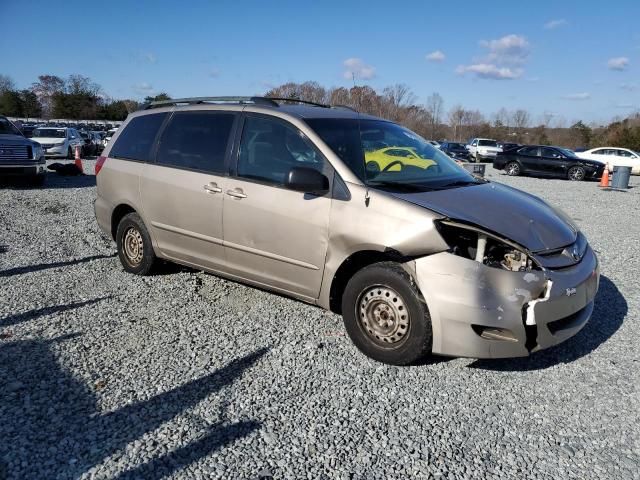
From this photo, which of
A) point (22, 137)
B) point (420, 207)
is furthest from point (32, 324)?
point (22, 137)

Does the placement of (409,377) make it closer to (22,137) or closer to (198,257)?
(198,257)

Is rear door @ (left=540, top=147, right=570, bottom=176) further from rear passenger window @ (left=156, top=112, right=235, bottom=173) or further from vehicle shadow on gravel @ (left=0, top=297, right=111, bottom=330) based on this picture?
vehicle shadow on gravel @ (left=0, top=297, right=111, bottom=330)

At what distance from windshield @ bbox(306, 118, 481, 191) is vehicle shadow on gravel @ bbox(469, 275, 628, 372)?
57.4 inches

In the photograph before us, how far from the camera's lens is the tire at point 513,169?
25644 millimetres

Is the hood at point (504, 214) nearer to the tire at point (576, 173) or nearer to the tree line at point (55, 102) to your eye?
the tire at point (576, 173)

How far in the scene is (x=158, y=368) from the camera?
3.69 metres

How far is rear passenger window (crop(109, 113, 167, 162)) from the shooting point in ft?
18.0

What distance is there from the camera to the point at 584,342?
430 centimetres

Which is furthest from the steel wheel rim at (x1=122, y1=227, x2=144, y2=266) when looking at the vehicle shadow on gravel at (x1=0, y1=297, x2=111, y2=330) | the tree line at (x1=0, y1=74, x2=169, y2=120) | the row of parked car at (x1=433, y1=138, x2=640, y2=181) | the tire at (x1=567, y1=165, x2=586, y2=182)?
the tree line at (x1=0, y1=74, x2=169, y2=120)

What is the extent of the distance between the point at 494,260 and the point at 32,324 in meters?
3.75

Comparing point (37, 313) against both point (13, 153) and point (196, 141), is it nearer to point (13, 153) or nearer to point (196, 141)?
point (196, 141)

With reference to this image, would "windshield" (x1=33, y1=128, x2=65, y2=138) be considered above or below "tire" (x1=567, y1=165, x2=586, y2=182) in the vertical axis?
above

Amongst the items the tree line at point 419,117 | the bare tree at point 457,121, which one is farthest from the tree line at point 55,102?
the bare tree at point 457,121

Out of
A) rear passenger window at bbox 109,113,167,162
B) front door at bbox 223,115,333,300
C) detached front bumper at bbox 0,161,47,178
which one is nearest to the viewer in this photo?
front door at bbox 223,115,333,300
